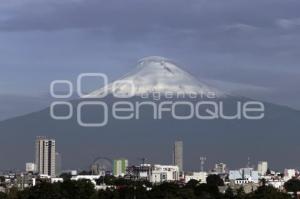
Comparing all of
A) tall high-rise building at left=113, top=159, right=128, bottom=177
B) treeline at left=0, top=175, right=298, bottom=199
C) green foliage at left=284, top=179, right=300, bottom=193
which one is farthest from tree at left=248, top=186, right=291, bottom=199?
tall high-rise building at left=113, top=159, right=128, bottom=177

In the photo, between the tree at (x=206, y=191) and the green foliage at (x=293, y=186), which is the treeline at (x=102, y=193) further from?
the green foliage at (x=293, y=186)

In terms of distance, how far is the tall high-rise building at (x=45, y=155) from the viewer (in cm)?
15277

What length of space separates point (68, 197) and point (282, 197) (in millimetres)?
14642

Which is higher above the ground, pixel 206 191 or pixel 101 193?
pixel 206 191

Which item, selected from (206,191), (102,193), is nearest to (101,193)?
(102,193)

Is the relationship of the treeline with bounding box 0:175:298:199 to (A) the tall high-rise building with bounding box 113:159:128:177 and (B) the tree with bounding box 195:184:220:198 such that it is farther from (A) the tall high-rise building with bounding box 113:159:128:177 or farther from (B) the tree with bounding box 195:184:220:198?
(A) the tall high-rise building with bounding box 113:159:128:177

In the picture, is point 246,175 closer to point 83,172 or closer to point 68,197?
point 83,172

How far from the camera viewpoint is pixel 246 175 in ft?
429

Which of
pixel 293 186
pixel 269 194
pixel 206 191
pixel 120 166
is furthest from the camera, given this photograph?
pixel 120 166

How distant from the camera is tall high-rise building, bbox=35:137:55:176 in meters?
153

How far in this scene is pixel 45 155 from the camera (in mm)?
156125

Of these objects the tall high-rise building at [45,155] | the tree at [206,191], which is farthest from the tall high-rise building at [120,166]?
the tree at [206,191]

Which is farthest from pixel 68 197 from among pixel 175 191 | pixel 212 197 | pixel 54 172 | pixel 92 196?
pixel 54 172

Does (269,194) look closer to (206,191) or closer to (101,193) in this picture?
(101,193)
